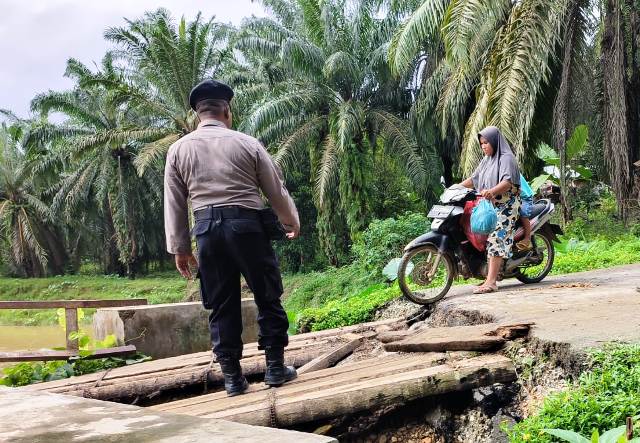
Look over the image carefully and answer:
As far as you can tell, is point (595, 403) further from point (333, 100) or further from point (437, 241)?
point (333, 100)

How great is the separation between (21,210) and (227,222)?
34704 mm

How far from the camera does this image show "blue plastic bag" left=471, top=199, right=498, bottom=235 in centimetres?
559

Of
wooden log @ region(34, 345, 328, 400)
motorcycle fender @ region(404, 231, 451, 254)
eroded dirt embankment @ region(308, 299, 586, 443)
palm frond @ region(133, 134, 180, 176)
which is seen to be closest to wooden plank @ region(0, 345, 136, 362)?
wooden log @ region(34, 345, 328, 400)

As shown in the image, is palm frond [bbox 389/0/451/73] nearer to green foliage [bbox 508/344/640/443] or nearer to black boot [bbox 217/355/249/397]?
black boot [bbox 217/355/249/397]

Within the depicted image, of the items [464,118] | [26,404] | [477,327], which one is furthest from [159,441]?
[464,118]

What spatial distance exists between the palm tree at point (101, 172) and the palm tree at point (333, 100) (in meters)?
9.50

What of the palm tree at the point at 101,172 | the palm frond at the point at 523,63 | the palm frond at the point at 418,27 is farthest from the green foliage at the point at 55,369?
the palm tree at the point at 101,172

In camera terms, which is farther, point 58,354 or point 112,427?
point 58,354

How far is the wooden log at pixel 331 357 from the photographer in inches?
172

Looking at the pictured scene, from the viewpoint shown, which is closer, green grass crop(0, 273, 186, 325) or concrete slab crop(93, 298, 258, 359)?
concrete slab crop(93, 298, 258, 359)

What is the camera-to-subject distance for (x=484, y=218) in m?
5.59

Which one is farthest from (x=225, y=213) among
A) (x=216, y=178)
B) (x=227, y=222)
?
→ (x=216, y=178)

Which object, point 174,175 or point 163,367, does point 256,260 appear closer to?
point 174,175

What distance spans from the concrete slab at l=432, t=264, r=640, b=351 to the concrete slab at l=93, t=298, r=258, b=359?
2.66 meters
